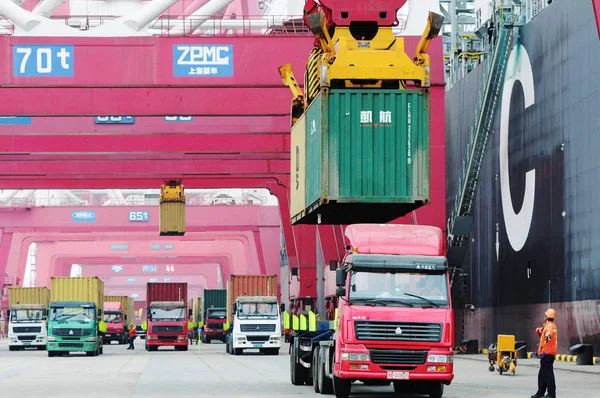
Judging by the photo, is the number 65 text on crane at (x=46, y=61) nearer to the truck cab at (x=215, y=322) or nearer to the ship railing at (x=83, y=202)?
the truck cab at (x=215, y=322)

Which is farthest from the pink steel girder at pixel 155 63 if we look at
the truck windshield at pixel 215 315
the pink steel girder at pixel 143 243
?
the pink steel girder at pixel 143 243

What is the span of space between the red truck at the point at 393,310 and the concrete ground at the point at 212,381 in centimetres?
185

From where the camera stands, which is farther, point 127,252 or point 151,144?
point 127,252

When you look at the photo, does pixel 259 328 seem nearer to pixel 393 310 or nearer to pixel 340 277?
pixel 340 277

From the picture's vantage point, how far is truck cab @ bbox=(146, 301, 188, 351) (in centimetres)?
5062

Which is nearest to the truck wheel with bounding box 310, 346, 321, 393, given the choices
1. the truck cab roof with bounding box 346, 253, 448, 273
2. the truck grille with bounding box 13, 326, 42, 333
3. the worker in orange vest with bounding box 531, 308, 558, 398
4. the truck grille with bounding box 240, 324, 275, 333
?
the truck cab roof with bounding box 346, 253, 448, 273

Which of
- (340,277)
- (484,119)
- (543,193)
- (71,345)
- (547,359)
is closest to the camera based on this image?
(547,359)

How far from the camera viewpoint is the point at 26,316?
53469 mm

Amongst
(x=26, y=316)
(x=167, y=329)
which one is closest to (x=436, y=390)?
(x=167, y=329)

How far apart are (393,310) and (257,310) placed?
27.3 metres

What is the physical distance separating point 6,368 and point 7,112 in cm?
711

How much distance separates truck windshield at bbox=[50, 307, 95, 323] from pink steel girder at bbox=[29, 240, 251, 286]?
44695 millimetres

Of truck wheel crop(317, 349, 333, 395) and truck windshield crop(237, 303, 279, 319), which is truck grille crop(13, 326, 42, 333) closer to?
truck windshield crop(237, 303, 279, 319)

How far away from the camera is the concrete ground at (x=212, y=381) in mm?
20297
